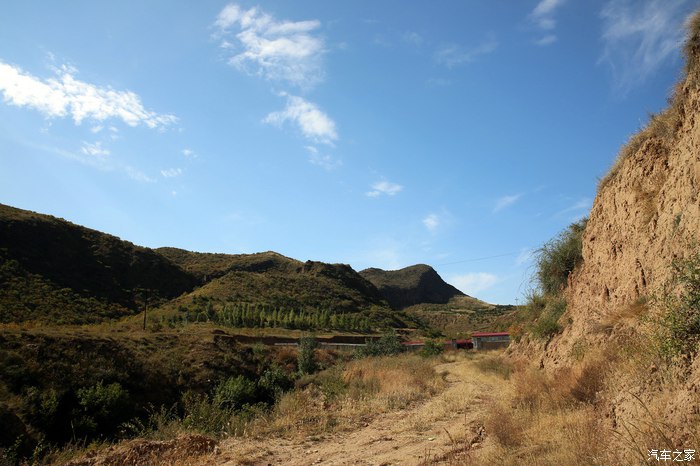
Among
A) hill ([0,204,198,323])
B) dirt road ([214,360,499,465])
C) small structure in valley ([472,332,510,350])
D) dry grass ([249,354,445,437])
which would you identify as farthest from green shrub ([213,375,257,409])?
small structure in valley ([472,332,510,350])

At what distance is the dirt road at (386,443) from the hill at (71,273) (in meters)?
35.3

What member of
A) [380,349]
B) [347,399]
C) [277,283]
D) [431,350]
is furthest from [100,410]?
[277,283]

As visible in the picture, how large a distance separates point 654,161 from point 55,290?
51217 millimetres

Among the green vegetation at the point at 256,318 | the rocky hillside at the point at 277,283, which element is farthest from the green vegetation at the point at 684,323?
the rocky hillside at the point at 277,283

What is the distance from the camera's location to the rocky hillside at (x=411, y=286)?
142 metres

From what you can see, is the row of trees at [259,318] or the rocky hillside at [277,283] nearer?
the row of trees at [259,318]

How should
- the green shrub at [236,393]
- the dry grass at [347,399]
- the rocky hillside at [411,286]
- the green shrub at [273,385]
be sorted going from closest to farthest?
the dry grass at [347,399]
the green shrub at [236,393]
the green shrub at [273,385]
the rocky hillside at [411,286]

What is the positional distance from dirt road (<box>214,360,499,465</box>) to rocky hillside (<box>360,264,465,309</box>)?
4919 inches

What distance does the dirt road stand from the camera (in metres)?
7.77

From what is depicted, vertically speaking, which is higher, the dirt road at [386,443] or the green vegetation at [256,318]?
the green vegetation at [256,318]

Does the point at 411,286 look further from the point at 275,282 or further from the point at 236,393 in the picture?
the point at 236,393

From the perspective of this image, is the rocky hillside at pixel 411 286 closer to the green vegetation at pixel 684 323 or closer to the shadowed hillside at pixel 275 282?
the shadowed hillside at pixel 275 282

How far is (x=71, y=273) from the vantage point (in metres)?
51.1

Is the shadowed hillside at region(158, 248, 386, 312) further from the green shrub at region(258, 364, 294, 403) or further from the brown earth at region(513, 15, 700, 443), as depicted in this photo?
the brown earth at region(513, 15, 700, 443)
